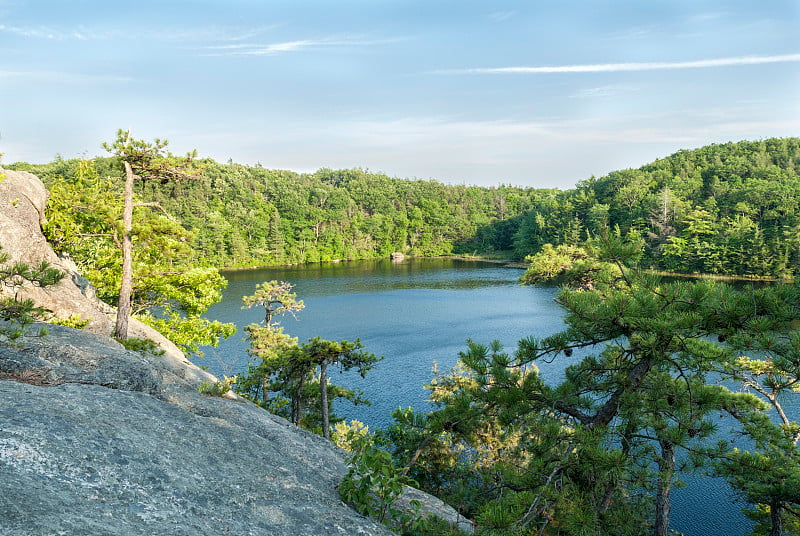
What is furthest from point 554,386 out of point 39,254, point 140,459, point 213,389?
point 39,254

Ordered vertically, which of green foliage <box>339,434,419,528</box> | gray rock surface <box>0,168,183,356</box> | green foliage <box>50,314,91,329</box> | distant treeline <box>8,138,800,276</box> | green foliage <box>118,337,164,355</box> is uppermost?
distant treeline <box>8,138,800,276</box>

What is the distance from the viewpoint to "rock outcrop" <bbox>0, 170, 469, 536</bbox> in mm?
3422

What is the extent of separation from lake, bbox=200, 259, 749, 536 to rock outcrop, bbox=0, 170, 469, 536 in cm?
466

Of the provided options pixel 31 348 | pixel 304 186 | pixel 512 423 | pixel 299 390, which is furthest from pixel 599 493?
pixel 304 186

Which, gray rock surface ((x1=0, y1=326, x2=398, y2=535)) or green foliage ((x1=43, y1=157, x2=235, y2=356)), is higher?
green foliage ((x1=43, y1=157, x2=235, y2=356))

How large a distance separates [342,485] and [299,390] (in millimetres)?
9411

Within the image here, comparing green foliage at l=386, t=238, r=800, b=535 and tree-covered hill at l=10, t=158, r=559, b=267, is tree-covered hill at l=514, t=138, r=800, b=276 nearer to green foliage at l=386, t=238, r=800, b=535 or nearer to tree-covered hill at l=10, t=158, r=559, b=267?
tree-covered hill at l=10, t=158, r=559, b=267

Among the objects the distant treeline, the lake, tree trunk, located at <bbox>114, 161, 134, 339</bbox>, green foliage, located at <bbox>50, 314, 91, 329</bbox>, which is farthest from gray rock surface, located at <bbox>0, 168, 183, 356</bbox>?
the distant treeline

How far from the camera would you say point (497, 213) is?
12362 centimetres

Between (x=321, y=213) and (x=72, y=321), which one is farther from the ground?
(x=321, y=213)

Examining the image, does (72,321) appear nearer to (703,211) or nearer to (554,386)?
(554,386)

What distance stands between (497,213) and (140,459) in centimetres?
12334

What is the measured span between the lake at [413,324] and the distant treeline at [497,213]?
12.7 meters

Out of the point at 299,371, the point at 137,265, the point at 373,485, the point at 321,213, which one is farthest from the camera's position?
the point at 321,213
